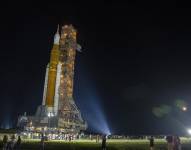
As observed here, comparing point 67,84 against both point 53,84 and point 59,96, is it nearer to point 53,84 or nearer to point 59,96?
point 59,96

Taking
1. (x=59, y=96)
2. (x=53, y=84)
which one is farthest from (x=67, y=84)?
(x=53, y=84)

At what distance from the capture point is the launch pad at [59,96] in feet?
377

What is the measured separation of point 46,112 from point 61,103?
36.3 feet

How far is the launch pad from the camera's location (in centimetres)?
11500

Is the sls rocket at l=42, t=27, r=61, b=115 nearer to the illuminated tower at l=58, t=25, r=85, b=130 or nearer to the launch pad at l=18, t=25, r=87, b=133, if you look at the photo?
the launch pad at l=18, t=25, r=87, b=133

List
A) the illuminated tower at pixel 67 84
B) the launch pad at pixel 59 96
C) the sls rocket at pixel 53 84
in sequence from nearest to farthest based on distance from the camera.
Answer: the launch pad at pixel 59 96, the sls rocket at pixel 53 84, the illuminated tower at pixel 67 84

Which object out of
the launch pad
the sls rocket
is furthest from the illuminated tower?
the sls rocket

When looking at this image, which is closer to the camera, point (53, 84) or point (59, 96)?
point (53, 84)

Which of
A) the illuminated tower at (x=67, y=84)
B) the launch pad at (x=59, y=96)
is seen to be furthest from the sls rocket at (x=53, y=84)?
the illuminated tower at (x=67, y=84)

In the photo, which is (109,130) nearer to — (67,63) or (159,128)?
(159,128)

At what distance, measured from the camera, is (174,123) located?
174m

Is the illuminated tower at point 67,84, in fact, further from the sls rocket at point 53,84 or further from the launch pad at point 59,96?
the sls rocket at point 53,84

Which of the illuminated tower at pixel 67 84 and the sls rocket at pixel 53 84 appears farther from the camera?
the illuminated tower at pixel 67 84

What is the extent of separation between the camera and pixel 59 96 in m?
124
